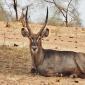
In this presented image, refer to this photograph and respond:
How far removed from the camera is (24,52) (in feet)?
53.5

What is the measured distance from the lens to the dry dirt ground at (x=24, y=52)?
11805 millimetres

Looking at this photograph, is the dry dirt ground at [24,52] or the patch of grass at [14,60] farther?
the patch of grass at [14,60]

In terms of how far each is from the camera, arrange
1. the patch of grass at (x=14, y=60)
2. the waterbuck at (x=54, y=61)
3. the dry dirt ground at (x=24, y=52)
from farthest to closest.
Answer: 1. the patch of grass at (x=14, y=60)
2. the waterbuck at (x=54, y=61)
3. the dry dirt ground at (x=24, y=52)

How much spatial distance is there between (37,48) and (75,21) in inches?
1209

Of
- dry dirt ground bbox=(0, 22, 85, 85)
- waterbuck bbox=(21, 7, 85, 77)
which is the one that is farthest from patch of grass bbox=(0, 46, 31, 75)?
waterbuck bbox=(21, 7, 85, 77)

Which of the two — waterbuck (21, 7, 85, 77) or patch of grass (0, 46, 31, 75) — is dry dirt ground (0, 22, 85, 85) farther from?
waterbuck (21, 7, 85, 77)

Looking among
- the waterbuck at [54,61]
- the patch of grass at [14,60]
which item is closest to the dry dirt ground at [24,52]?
the patch of grass at [14,60]

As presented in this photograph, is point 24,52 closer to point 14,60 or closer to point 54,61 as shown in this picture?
point 14,60

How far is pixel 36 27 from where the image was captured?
25.1 meters

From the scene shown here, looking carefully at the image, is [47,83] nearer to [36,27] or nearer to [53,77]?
[53,77]

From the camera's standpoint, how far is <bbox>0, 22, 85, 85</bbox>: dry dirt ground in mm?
11805

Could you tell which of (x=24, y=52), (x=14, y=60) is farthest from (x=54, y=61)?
(x=24, y=52)

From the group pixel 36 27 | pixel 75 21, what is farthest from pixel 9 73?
pixel 75 21

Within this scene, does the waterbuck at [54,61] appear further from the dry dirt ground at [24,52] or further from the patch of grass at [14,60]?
the patch of grass at [14,60]
